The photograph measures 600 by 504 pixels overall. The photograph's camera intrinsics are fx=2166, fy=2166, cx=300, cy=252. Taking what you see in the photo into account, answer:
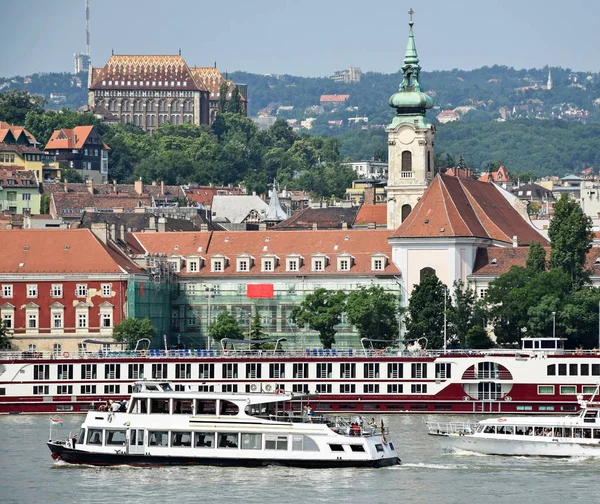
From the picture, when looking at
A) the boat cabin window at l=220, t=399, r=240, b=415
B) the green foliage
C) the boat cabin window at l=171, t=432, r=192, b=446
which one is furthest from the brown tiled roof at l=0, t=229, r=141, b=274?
the boat cabin window at l=171, t=432, r=192, b=446

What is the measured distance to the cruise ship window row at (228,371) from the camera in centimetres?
10631

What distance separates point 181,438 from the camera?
82688mm

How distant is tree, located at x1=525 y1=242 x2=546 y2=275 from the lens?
134m

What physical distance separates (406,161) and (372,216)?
70.6 feet

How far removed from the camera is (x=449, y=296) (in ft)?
440

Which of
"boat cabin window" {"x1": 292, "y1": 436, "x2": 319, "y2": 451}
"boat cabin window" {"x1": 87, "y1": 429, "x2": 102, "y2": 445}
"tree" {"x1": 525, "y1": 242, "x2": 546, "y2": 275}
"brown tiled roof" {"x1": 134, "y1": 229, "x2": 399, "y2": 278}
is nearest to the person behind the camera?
"boat cabin window" {"x1": 292, "y1": 436, "x2": 319, "y2": 451}

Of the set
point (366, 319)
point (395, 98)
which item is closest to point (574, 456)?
point (366, 319)

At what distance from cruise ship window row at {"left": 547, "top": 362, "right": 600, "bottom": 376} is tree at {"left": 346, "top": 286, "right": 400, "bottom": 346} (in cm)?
2548

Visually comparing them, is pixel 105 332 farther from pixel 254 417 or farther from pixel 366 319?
pixel 254 417

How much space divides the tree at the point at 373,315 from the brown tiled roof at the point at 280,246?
7.48 m

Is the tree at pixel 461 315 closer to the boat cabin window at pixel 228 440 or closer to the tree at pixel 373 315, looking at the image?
the tree at pixel 373 315

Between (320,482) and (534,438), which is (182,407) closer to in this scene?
(320,482)

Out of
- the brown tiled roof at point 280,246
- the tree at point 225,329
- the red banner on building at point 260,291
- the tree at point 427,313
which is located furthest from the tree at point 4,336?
the tree at point 427,313

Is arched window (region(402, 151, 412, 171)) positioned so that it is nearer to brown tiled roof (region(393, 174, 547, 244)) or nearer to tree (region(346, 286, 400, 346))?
brown tiled roof (region(393, 174, 547, 244))
